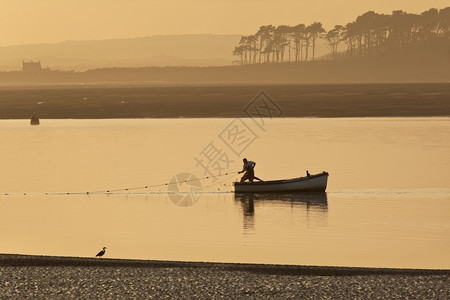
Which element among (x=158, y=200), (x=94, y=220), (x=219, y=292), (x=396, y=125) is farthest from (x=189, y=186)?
(x=396, y=125)

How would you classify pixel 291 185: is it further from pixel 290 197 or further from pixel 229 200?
pixel 229 200

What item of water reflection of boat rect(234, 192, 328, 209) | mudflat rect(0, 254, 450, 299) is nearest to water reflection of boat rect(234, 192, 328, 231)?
water reflection of boat rect(234, 192, 328, 209)

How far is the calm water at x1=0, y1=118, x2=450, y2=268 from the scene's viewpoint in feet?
110

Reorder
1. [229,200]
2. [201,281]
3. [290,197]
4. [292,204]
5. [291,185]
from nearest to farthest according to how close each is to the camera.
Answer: [201,281] < [292,204] < [290,197] < [229,200] < [291,185]

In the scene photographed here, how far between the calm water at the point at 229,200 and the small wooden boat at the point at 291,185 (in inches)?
26.4

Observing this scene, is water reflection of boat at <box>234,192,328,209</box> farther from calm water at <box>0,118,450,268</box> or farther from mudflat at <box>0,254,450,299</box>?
mudflat at <box>0,254,450,299</box>

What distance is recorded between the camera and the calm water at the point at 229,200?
110 ft

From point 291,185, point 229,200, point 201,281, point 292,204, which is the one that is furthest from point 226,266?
point 291,185

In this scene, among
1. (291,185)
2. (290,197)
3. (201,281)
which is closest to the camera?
(201,281)

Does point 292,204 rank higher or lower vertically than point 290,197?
lower

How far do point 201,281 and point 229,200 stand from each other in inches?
1065

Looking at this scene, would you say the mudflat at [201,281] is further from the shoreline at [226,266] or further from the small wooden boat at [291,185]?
the small wooden boat at [291,185]

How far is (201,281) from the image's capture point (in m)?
23.8

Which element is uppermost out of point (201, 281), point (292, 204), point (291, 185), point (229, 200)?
point (291, 185)
